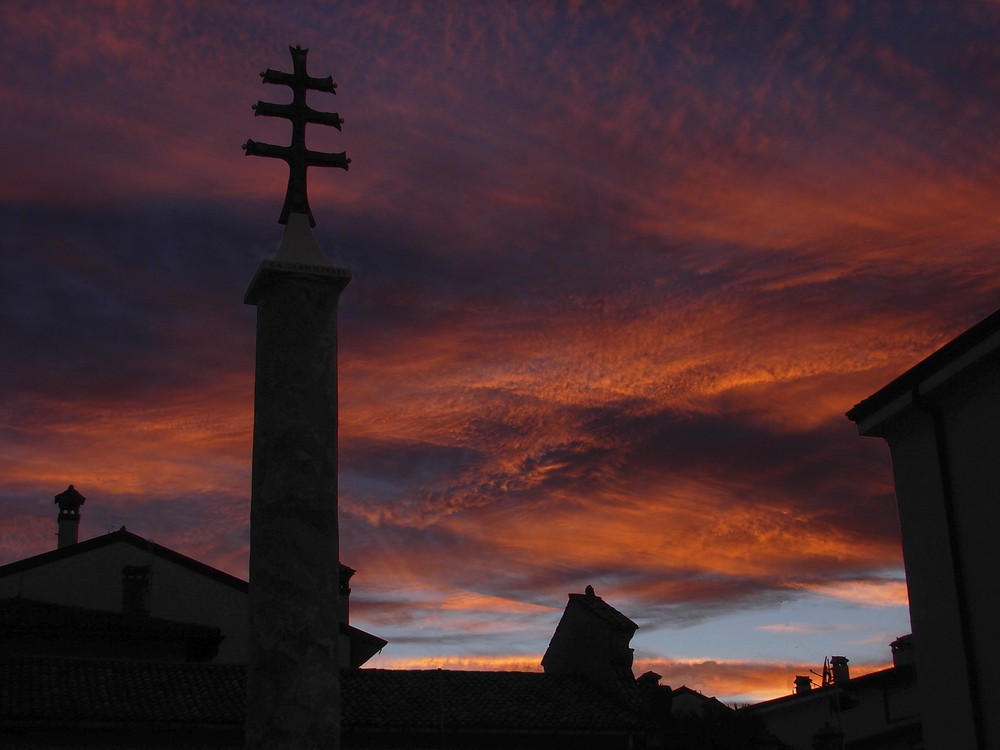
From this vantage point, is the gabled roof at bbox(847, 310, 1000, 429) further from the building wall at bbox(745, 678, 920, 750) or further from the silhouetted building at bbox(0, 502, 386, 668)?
the silhouetted building at bbox(0, 502, 386, 668)

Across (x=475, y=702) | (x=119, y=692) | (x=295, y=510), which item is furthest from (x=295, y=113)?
(x=475, y=702)

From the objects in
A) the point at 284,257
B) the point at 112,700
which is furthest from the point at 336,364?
the point at 112,700

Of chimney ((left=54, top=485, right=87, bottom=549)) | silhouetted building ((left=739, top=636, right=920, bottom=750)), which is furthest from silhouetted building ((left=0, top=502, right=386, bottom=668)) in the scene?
silhouetted building ((left=739, top=636, right=920, bottom=750))

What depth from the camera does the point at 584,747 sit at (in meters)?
26.6

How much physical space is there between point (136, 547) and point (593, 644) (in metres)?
13.4

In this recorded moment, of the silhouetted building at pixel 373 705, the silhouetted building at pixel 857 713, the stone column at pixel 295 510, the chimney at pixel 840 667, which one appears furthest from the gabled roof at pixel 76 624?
the chimney at pixel 840 667

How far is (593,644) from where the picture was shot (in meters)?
30.5

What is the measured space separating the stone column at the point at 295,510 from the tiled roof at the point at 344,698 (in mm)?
12491

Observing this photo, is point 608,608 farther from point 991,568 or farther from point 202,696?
point 991,568

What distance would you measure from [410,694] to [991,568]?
15.8 meters

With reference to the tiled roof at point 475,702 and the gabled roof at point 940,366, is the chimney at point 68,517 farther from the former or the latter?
the gabled roof at point 940,366

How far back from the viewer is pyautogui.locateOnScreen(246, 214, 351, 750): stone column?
11.5 metres

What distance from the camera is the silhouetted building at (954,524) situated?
1467 centimetres

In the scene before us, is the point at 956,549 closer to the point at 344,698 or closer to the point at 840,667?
the point at 344,698
